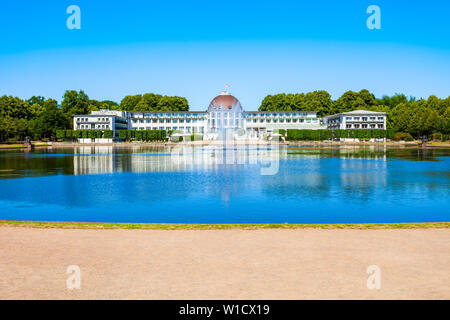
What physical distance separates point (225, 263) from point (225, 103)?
15374cm

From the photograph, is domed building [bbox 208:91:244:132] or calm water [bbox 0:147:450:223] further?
domed building [bbox 208:91:244:132]

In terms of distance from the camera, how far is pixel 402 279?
8195mm

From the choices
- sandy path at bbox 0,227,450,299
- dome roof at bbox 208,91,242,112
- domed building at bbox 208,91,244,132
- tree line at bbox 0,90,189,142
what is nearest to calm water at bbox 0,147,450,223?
sandy path at bbox 0,227,450,299

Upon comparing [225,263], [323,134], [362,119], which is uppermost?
[362,119]

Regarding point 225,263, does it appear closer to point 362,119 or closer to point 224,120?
point 362,119

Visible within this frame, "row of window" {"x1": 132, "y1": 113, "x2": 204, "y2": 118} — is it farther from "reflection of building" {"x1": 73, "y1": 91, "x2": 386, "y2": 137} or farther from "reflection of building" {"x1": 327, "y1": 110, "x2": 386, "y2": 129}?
"reflection of building" {"x1": 327, "y1": 110, "x2": 386, "y2": 129}

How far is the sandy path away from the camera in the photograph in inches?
300

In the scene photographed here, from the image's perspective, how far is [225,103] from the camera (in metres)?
161

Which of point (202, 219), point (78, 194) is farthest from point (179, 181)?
point (202, 219)

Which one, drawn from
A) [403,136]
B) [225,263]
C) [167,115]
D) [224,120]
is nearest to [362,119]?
[403,136]

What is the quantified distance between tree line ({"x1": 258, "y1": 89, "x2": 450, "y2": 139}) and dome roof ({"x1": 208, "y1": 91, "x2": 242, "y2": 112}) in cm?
2010

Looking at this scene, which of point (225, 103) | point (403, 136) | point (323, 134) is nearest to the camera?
point (403, 136)
